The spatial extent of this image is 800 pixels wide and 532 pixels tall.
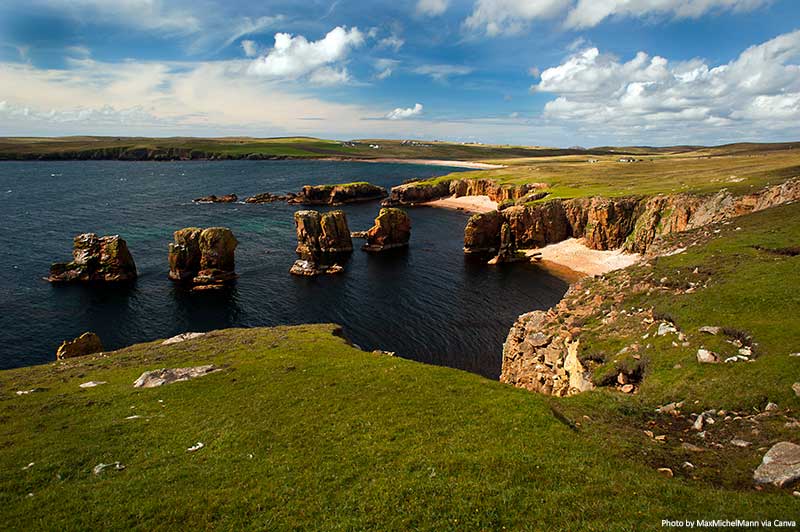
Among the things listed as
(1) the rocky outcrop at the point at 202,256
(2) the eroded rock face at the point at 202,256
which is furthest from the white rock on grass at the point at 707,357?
(2) the eroded rock face at the point at 202,256

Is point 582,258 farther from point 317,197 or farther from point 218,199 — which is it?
point 218,199

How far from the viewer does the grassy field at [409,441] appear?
1496 centimetres

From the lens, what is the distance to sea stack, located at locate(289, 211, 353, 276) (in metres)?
96.8

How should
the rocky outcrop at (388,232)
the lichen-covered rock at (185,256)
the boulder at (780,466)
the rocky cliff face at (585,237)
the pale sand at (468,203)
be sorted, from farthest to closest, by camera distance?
the pale sand at (468,203) → the rocky outcrop at (388,232) → the lichen-covered rock at (185,256) → the rocky cliff face at (585,237) → the boulder at (780,466)

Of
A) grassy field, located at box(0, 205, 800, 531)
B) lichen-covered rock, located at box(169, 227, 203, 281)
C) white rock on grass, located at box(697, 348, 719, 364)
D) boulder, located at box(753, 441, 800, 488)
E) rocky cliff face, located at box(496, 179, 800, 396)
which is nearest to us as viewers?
boulder, located at box(753, 441, 800, 488)

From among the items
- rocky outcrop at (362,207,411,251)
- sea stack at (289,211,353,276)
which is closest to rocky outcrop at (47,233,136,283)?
sea stack at (289,211,353,276)

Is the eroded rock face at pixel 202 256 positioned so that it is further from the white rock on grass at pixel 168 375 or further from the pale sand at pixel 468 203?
the pale sand at pixel 468 203

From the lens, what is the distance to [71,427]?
76.5ft

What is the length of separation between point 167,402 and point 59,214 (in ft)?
469

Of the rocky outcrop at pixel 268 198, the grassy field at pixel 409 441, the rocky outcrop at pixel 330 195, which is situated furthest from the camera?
the rocky outcrop at pixel 330 195

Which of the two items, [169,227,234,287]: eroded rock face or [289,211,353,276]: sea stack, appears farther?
[289,211,353,276]: sea stack

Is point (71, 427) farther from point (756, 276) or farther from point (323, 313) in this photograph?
point (756, 276)

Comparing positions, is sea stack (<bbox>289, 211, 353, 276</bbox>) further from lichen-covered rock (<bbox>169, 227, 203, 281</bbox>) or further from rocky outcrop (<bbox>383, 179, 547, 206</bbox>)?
rocky outcrop (<bbox>383, 179, 547, 206</bbox>)

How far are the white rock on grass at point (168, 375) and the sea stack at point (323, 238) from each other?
200 ft
